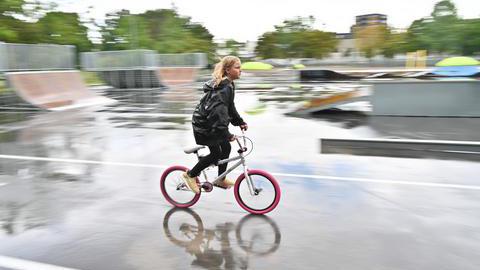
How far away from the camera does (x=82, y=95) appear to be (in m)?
18.8

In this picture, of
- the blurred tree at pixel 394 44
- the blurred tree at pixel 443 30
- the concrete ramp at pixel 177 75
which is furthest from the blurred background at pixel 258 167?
the blurred tree at pixel 394 44

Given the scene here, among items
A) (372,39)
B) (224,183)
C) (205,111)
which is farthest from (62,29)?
(372,39)

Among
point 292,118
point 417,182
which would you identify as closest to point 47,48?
point 292,118

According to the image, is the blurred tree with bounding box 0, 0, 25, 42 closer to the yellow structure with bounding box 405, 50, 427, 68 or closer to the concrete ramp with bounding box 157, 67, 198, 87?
the concrete ramp with bounding box 157, 67, 198, 87

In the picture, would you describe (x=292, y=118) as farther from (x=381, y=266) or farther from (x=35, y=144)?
(x=381, y=266)

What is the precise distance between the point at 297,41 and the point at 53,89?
55.7m

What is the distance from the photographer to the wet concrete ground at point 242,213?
3896 mm

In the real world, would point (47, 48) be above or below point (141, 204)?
above

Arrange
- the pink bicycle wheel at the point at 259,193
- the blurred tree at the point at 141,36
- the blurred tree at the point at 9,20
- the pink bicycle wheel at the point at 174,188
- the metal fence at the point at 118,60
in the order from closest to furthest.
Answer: the pink bicycle wheel at the point at 259,193, the pink bicycle wheel at the point at 174,188, the blurred tree at the point at 9,20, the metal fence at the point at 118,60, the blurred tree at the point at 141,36

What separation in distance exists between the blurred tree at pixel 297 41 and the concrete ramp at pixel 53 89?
53977mm

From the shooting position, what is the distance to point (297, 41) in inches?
2709

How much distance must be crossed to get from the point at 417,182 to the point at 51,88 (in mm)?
16079

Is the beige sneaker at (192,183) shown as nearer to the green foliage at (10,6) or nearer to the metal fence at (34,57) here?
the metal fence at (34,57)

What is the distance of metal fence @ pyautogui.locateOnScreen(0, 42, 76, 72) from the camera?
16484 mm
